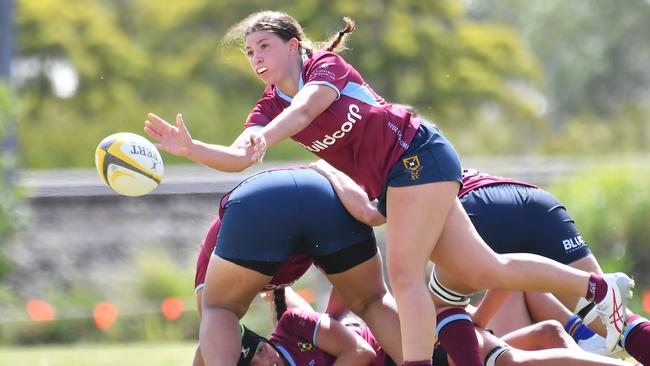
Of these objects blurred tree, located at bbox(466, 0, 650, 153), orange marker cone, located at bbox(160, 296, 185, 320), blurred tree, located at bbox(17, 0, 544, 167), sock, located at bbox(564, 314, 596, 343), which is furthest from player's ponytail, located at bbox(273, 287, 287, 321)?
blurred tree, located at bbox(466, 0, 650, 153)

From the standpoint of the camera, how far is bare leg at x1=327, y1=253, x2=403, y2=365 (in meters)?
5.48

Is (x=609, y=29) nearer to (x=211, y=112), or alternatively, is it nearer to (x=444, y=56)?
(x=444, y=56)

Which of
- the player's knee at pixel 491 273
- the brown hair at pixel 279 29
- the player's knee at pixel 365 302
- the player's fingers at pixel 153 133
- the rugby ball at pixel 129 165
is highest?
the brown hair at pixel 279 29

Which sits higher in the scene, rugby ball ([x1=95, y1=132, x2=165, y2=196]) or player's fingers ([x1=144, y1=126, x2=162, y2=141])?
player's fingers ([x1=144, y1=126, x2=162, y2=141])

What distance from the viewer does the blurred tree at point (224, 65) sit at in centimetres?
2519

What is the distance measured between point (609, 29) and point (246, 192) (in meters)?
40.1

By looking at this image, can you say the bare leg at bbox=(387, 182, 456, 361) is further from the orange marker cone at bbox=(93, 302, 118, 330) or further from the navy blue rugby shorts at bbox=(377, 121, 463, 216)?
the orange marker cone at bbox=(93, 302, 118, 330)

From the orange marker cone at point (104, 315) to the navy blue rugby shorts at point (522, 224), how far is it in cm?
695

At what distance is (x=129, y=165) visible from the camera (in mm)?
5012

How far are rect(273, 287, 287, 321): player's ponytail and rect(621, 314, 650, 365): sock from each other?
1761mm

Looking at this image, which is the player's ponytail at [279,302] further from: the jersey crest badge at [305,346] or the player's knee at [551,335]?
the player's knee at [551,335]

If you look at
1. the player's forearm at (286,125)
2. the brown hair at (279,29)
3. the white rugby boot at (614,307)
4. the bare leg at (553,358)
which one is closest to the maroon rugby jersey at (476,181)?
the white rugby boot at (614,307)

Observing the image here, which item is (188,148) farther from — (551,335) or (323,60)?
(551,335)

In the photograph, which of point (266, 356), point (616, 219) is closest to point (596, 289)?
point (266, 356)
